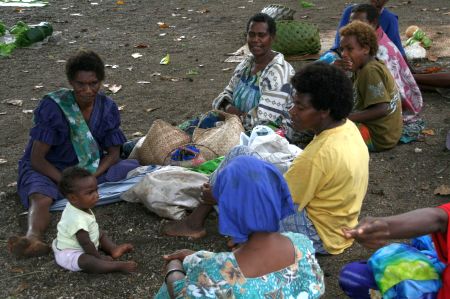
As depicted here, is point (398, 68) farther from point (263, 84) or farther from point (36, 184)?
point (36, 184)

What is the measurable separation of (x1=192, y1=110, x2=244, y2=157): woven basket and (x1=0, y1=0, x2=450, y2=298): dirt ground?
690 mm

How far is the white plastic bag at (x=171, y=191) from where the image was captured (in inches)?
165

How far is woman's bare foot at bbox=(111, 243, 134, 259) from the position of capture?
12.3 feet

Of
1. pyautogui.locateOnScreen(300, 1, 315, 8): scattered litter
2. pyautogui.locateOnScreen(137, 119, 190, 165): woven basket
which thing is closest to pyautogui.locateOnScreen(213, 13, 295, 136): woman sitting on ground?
pyautogui.locateOnScreen(137, 119, 190, 165): woven basket

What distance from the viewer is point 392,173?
16.1 ft

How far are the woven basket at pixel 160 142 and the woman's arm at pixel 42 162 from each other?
0.79 metres

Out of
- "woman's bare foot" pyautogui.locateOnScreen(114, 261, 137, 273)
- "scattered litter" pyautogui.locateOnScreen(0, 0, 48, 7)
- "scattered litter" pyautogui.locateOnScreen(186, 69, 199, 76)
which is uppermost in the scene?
"woman's bare foot" pyautogui.locateOnScreen(114, 261, 137, 273)

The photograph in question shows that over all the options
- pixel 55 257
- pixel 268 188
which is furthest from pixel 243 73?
pixel 268 188

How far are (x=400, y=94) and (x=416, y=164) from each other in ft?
2.83

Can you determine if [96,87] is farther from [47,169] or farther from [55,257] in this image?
[55,257]

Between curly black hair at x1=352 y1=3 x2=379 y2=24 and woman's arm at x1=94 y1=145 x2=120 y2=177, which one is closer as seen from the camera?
woman's arm at x1=94 y1=145 x2=120 y2=177

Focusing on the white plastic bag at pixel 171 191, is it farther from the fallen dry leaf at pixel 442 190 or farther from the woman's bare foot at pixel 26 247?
the fallen dry leaf at pixel 442 190

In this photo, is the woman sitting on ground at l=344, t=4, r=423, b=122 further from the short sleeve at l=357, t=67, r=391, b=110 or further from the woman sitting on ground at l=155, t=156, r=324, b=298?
the woman sitting on ground at l=155, t=156, r=324, b=298

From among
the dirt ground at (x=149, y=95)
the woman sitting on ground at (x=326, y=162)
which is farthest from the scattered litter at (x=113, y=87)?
the woman sitting on ground at (x=326, y=162)
